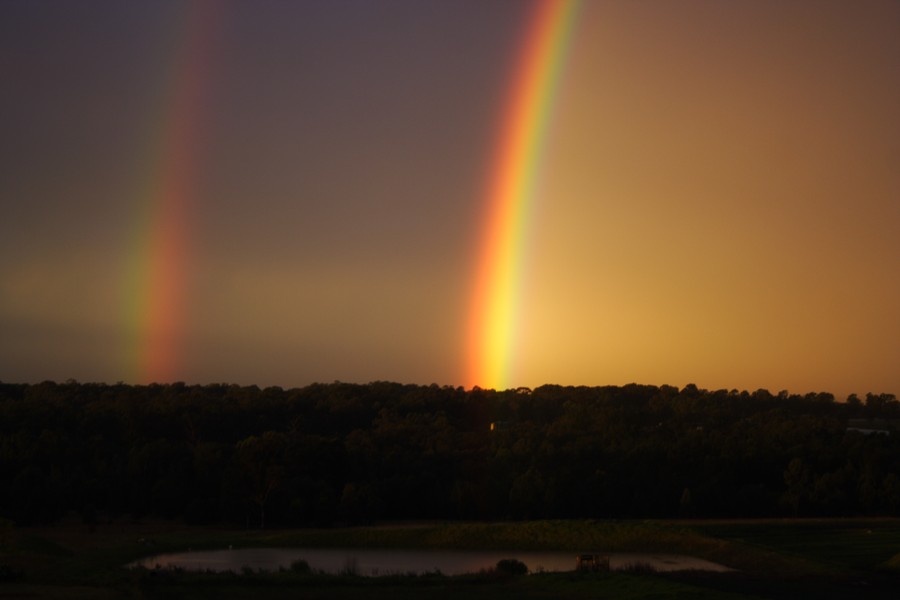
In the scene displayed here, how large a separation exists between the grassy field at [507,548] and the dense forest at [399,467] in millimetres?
3291

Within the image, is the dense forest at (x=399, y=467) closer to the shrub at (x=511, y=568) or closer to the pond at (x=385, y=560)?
the pond at (x=385, y=560)

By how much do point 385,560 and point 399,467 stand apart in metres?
23.2

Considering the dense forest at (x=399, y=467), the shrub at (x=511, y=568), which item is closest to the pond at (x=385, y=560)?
the shrub at (x=511, y=568)

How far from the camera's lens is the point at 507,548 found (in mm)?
47312

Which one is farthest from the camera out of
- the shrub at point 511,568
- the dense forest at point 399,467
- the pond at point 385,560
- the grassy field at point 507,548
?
the dense forest at point 399,467

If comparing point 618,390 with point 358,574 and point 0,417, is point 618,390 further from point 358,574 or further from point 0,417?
point 358,574

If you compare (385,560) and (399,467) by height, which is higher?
(399,467)

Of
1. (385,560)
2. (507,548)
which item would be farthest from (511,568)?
(507,548)

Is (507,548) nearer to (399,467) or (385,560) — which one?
(385,560)

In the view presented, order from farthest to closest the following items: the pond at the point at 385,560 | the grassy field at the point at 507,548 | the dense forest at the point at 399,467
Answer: the dense forest at the point at 399,467
the pond at the point at 385,560
the grassy field at the point at 507,548

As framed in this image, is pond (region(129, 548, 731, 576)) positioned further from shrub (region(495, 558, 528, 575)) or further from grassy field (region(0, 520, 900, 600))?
shrub (region(495, 558, 528, 575))

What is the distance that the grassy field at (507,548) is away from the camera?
30.5 metres

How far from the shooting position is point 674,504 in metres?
63.2

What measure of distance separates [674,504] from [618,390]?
183 ft
